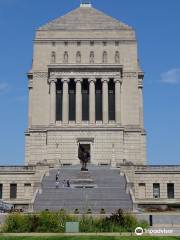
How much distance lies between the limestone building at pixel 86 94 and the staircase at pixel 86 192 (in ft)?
34.0

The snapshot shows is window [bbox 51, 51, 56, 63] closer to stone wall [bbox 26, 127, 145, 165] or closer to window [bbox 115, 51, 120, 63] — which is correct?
window [bbox 115, 51, 120, 63]

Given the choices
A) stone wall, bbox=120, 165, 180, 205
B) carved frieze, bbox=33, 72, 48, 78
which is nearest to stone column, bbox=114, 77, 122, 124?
carved frieze, bbox=33, 72, 48, 78

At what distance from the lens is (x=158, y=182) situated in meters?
73.2

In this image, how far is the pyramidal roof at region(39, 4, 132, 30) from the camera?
3452 inches

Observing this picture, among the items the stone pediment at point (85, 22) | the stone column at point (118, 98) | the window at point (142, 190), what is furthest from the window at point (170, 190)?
the stone pediment at point (85, 22)

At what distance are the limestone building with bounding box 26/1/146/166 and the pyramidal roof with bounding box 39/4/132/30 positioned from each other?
0.15 meters

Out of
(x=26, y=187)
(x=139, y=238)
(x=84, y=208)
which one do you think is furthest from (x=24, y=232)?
(x=26, y=187)

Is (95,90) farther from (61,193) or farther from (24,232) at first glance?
(24,232)

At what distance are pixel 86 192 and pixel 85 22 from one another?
3550 cm

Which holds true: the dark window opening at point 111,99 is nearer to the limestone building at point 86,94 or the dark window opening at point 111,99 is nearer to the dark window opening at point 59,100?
the limestone building at point 86,94

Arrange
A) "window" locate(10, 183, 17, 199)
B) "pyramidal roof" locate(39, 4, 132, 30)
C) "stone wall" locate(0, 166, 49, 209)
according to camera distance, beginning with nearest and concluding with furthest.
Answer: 1. "stone wall" locate(0, 166, 49, 209)
2. "window" locate(10, 183, 17, 199)
3. "pyramidal roof" locate(39, 4, 132, 30)

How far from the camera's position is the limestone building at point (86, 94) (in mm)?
82625

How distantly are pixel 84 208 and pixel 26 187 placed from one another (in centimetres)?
2045

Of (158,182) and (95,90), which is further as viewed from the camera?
(95,90)
